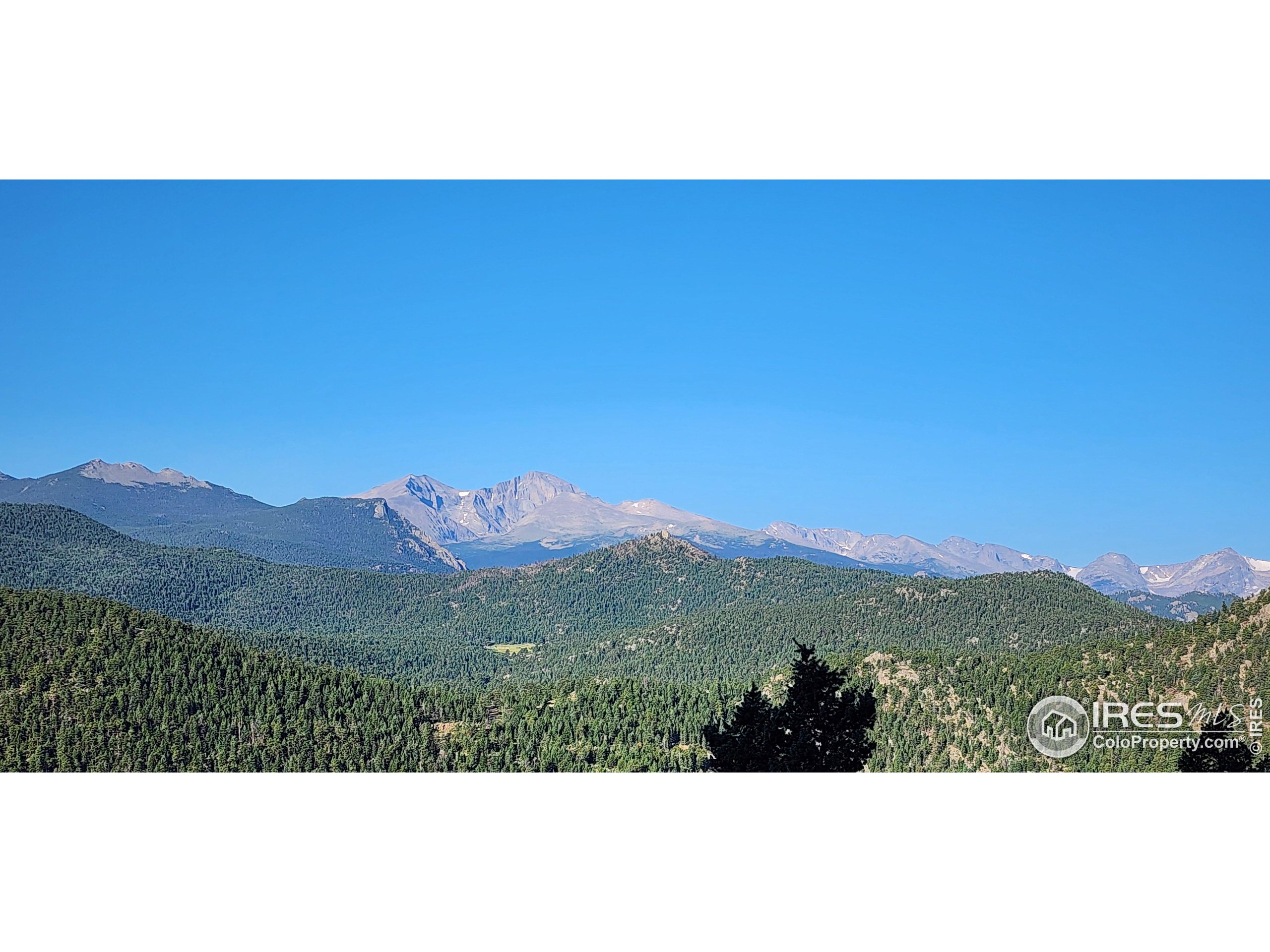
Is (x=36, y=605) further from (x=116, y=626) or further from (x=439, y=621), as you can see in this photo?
(x=439, y=621)

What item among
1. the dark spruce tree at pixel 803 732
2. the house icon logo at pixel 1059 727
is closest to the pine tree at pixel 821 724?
the dark spruce tree at pixel 803 732

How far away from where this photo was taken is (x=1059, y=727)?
44219mm

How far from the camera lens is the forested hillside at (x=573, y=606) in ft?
349

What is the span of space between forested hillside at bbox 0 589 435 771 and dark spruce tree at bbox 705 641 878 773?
1493 inches

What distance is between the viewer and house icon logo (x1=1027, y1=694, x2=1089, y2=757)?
36.4m

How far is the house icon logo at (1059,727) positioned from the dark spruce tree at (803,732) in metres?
12.0

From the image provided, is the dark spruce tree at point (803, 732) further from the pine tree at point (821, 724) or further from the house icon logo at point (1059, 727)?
the house icon logo at point (1059, 727)

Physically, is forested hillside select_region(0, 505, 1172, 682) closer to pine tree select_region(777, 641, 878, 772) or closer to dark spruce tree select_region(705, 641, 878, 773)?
pine tree select_region(777, 641, 878, 772)

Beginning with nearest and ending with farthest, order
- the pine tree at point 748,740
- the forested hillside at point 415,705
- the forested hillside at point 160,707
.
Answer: the pine tree at point 748,740, the forested hillside at point 415,705, the forested hillside at point 160,707

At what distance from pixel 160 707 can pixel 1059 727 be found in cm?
5225

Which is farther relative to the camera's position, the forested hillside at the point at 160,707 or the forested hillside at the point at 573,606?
the forested hillside at the point at 573,606

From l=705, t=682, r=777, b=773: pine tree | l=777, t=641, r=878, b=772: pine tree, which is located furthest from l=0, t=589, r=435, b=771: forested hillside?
l=777, t=641, r=878, b=772: pine tree

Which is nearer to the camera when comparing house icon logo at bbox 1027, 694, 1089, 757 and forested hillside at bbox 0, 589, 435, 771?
house icon logo at bbox 1027, 694, 1089, 757

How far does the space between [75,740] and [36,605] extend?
12033 mm
